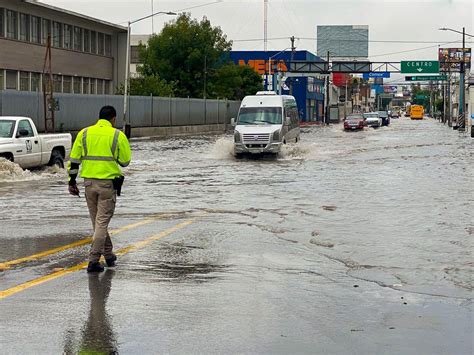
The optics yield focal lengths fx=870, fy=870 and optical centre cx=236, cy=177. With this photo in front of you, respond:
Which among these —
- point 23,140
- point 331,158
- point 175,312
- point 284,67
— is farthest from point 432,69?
point 175,312

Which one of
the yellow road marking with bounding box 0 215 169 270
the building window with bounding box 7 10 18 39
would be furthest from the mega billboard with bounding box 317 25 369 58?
the yellow road marking with bounding box 0 215 169 270

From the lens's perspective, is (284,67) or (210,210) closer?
(210,210)

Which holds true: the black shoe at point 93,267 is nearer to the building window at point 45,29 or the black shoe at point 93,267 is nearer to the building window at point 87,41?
the building window at point 45,29

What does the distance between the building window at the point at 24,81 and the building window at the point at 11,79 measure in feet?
2.85

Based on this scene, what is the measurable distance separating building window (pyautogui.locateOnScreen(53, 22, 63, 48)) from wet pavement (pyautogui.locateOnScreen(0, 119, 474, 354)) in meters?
45.4

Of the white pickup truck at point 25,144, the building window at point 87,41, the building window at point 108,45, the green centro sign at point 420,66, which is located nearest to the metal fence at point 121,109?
the building window at point 87,41

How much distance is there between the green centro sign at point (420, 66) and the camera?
10075 centimetres

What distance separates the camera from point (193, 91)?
85750 millimetres

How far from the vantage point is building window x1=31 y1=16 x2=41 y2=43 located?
61.6 metres

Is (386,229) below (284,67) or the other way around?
below

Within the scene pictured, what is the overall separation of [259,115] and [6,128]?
42.3 feet

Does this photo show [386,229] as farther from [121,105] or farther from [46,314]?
[121,105]

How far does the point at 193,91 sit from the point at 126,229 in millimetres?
72781

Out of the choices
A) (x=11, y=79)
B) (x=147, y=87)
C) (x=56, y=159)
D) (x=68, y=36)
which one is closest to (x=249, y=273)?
(x=56, y=159)
